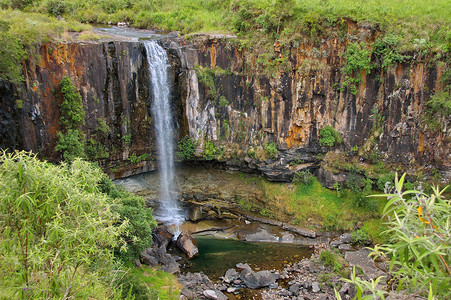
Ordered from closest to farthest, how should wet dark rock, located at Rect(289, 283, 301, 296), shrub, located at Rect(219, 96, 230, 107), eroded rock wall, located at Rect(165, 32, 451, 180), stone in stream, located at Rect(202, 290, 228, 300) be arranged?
stone in stream, located at Rect(202, 290, 228, 300) < wet dark rock, located at Rect(289, 283, 301, 296) < eroded rock wall, located at Rect(165, 32, 451, 180) < shrub, located at Rect(219, 96, 230, 107)

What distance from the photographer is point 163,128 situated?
2302 cm

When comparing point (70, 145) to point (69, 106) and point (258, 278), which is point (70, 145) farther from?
point (258, 278)

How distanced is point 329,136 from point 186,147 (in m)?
10.1

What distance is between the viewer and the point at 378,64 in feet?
68.3

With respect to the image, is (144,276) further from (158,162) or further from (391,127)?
(391,127)

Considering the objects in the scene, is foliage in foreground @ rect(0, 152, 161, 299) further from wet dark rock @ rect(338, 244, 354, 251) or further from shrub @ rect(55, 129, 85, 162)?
wet dark rock @ rect(338, 244, 354, 251)

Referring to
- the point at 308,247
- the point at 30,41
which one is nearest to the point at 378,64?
the point at 308,247

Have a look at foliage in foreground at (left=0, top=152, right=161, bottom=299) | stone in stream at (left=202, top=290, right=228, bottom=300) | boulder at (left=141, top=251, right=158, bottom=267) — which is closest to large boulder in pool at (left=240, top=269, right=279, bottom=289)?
stone in stream at (left=202, top=290, right=228, bottom=300)

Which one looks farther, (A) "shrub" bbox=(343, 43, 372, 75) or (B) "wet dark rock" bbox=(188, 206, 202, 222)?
(B) "wet dark rock" bbox=(188, 206, 202, 222)

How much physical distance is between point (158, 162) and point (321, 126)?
11.9 metres

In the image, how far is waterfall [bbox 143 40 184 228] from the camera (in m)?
21.4

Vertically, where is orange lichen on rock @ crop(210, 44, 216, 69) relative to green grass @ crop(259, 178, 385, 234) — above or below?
above

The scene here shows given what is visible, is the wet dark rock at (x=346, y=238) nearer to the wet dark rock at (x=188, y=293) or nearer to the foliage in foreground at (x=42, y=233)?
the wet dark rock at (x=188, y=293)

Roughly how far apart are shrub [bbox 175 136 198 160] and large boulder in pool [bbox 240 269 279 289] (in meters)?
9.50
